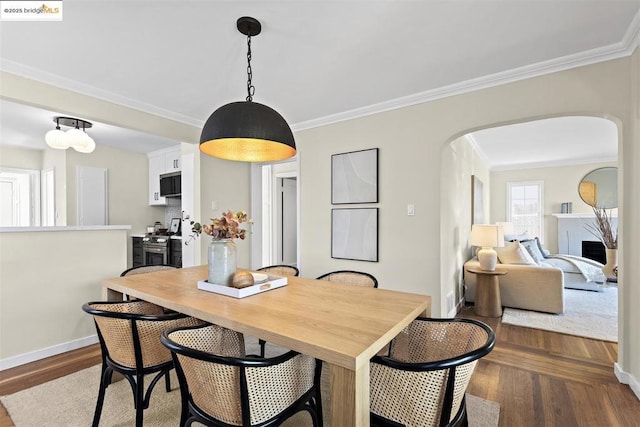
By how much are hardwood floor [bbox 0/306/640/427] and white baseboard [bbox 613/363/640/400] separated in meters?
0.03

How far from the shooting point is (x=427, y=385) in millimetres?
1071

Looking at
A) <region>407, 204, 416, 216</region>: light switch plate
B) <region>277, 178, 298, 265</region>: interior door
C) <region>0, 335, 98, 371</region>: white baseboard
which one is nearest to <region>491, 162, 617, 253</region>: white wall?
<region>277, 178, 298, 265</region>: interior door

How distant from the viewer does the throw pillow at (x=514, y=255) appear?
4.06 meters

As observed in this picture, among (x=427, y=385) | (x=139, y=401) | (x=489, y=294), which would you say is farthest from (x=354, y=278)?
(x=489, y=294)

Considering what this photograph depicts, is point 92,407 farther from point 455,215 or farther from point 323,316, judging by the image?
point 455,215

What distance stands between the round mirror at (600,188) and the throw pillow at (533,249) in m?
2.27

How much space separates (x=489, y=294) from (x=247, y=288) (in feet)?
10.4

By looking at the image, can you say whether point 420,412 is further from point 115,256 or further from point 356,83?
point 115,256

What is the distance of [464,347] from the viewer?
1.32 meters

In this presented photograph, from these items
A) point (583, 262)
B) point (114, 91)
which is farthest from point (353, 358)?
point (583, 262)

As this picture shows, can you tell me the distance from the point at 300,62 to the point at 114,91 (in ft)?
6.08

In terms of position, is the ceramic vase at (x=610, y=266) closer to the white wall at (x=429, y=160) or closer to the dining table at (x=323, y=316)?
the white wall at (x=429, y=160)

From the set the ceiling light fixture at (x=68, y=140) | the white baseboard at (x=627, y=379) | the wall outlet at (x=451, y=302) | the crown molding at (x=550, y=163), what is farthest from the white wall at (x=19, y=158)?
the crown molding at (x=550, y=163)

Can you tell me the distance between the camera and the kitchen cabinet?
16.6ft
